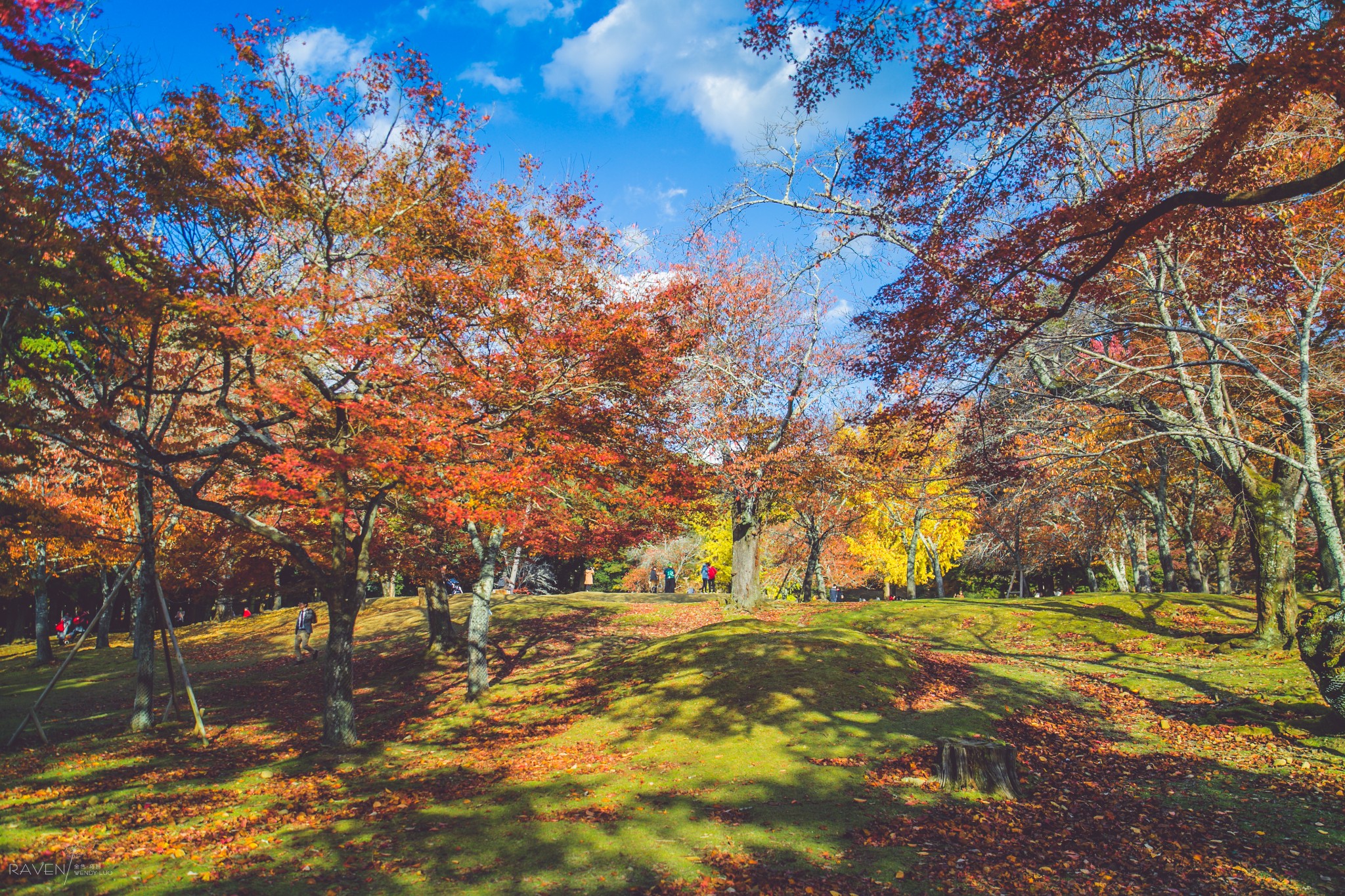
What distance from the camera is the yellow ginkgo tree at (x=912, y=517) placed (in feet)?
64.7

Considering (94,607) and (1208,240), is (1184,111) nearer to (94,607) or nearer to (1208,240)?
(1208,240)

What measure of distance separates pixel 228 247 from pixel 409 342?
2.92 m

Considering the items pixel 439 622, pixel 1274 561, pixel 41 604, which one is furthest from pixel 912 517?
pixel 41 604

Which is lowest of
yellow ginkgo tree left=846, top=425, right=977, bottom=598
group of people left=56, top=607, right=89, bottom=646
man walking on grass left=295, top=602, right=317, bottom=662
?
group of people left=56, top=607, right=89, bottom=646

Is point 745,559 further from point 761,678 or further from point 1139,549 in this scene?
point 1139,549

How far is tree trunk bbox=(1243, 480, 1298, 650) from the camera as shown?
13297 millimetres

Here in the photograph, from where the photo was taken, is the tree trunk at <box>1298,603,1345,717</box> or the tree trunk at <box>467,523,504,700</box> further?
the tree trunk at <box>467,523,504,700</box>

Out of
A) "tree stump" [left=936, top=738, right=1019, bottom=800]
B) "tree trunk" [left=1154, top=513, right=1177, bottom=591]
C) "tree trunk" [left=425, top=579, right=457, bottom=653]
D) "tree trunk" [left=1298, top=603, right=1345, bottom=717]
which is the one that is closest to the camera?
"tree stump" [left=936, top=738, right=1019, bottom=800]

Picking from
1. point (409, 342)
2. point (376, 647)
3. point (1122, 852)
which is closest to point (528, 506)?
point (409, 342)

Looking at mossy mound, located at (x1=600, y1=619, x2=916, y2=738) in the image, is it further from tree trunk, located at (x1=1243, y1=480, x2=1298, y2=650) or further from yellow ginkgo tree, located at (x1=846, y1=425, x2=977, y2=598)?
tree trunk, located at (x1=1243, y1=480, x2=1298, y2=650)

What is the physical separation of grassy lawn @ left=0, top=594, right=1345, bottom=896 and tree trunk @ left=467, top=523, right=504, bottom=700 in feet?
2.04

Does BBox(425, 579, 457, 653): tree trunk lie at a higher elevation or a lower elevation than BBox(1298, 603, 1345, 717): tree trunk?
lower

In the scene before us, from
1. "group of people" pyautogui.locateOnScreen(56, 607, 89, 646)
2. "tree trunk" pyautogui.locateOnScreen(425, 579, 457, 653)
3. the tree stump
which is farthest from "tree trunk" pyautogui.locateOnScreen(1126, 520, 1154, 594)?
"group of people" pyautogui.locateOnScreen(56, 607, 89, 646)

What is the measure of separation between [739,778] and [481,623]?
829cm
